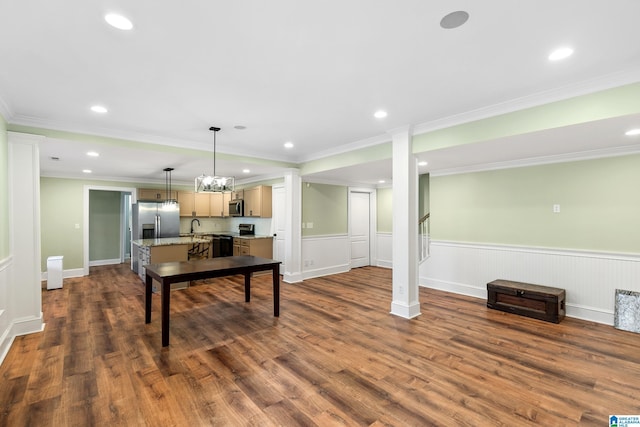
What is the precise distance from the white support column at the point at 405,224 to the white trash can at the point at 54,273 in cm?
621

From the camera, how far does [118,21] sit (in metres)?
1.79

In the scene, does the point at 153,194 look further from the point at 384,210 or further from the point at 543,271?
the point at 543,271

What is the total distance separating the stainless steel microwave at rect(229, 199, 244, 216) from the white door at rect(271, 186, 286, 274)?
3.37 feet

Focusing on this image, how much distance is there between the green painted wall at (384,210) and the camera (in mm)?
8016

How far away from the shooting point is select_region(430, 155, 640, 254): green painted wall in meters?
3.82

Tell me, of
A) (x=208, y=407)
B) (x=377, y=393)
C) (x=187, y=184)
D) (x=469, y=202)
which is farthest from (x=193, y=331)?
(x=187, y=184)

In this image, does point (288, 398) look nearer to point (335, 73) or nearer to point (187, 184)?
point (335, 73)

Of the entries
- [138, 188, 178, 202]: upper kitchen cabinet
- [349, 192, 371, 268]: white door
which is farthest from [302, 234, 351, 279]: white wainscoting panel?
[138, 188, 178, 202]: upper kitchen cabinet

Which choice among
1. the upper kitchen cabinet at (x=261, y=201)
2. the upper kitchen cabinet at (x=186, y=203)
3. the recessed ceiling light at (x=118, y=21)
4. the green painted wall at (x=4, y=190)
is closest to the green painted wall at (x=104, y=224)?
the upper kitchen cabinet at (x=186, y=203)

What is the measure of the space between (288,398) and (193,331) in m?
1.85

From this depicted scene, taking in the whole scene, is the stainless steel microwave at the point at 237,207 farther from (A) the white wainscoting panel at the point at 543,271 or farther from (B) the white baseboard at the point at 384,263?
(A) the white wainscoting panel at the point at 543,271

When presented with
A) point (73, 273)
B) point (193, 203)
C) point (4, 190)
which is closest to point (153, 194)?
point (193, 203)

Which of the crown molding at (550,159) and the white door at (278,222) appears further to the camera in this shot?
the white door at (278,222)

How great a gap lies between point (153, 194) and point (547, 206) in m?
8.48
